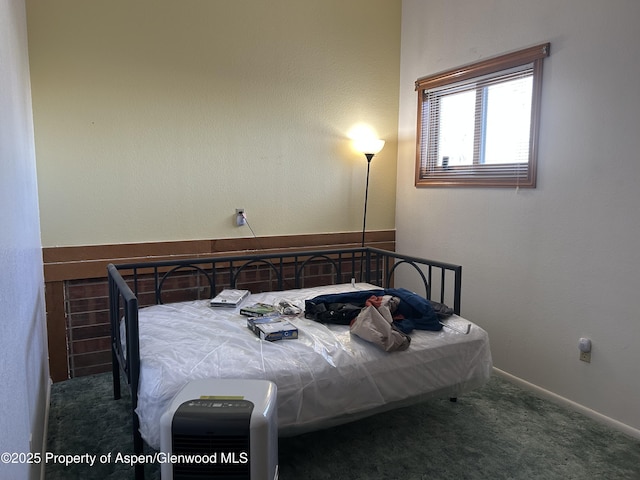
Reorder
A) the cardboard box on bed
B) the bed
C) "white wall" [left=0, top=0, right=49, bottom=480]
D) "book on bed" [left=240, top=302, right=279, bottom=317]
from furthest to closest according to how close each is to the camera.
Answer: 1. "book on bed" [left=240, top=302, right=279, bottom=317]
2. the cardboard box on bed
3. the bed
4. "white wall" [left=0, top=0, right=49, bottom=480]

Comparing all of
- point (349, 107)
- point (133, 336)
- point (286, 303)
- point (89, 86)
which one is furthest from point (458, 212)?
point (89, 86)

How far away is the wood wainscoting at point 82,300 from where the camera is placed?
278 cm

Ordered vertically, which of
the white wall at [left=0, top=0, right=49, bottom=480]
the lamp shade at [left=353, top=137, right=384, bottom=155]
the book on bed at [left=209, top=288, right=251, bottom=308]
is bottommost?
the book on bed at [left=209, top=288, right=251, bottom=308]

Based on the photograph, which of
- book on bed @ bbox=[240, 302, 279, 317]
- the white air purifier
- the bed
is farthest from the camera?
book on bed @ bbox=[240, 302, 279, 317]

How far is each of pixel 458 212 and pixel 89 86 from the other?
Answer: 2539 millimetres

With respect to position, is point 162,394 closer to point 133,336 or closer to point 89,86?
point 133,336

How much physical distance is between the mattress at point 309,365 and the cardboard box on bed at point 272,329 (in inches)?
1.1

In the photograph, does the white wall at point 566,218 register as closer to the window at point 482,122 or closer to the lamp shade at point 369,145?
the window at point 482,122

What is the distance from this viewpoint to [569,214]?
254cm

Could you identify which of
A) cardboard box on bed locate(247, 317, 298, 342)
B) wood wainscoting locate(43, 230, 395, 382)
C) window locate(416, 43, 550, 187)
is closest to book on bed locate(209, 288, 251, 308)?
cardboard box on bed locate(247, 317, 298, 342)

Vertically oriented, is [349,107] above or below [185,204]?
above

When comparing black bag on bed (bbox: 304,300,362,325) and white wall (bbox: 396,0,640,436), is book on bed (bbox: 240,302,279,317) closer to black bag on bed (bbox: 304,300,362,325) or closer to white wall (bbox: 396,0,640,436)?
black bag on bed (bbox: 304,300,362,325)

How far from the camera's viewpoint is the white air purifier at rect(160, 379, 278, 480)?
124 cm

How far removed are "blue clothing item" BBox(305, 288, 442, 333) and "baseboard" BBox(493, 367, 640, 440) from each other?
3.15 ft
